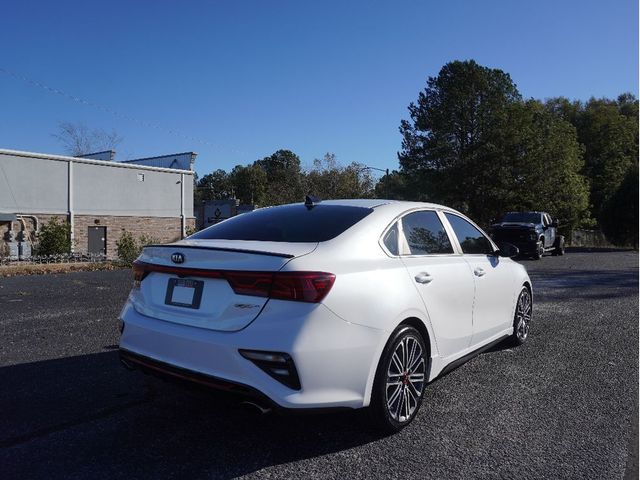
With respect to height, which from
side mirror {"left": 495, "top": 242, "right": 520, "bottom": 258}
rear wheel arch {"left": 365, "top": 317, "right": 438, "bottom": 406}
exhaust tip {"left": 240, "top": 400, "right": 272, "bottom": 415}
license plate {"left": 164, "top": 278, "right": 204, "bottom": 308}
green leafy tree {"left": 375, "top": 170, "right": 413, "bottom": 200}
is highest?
green leafy tree {"left": 375, "top": 170, "right": 413, "bottom": 200}

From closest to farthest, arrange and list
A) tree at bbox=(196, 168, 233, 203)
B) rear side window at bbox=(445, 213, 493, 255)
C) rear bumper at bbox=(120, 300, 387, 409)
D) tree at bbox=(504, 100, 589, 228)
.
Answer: rear bumper at bbox=(120, 300, 387, 409) → rear side window at bbox=(445, 213, 493, 255) → tree at bbox=(504, 100, 589, 228) → tree at bbox=(196, 168, 233, 203)

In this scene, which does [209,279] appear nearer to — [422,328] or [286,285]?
[286,285]

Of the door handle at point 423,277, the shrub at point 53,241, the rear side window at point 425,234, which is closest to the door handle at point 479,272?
the rear side window at point 425,234

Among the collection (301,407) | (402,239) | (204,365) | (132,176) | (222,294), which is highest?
(132,176)

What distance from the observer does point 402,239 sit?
3.93 metres

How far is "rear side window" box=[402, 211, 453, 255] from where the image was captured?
4.04 m

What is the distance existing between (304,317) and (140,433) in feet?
4.67

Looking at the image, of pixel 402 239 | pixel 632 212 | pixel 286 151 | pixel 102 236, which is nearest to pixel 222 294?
pixel 402 239

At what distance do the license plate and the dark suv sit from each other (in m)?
17.2

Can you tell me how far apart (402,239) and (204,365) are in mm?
1684

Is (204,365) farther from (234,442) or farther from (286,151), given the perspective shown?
(286,151)

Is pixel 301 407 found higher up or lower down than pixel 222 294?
lower down

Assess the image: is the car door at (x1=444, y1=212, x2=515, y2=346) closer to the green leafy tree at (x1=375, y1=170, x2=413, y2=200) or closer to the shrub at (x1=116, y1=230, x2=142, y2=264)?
the shrub at (x1=116, y1=230, x2=142, y2=264)

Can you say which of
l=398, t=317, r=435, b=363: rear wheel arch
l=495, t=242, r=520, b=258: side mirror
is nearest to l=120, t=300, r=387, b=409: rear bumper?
l=398, t=317, r=435, b=363: rear wheel arch
